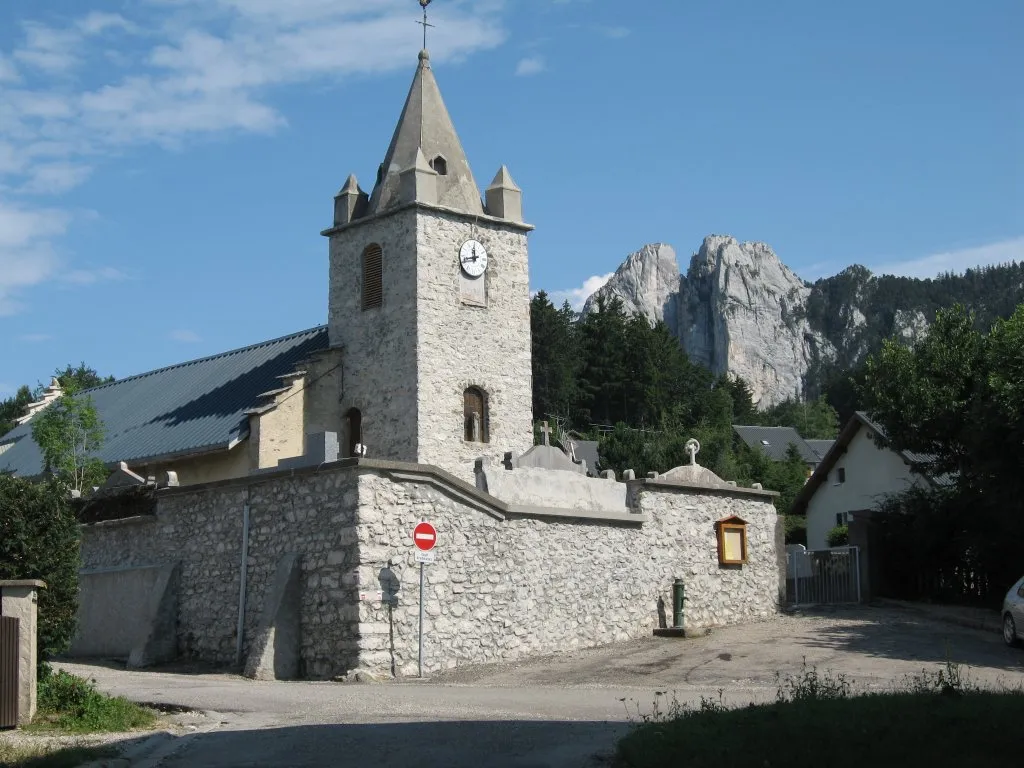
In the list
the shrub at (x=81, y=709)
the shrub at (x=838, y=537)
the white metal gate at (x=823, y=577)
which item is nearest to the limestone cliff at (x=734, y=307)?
the shrub at (x=838, y=537)

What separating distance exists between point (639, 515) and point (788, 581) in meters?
7.27

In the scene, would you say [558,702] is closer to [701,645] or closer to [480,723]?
[480,723]

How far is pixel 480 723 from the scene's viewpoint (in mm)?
13078

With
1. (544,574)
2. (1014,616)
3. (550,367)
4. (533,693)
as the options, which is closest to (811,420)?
(550,367)

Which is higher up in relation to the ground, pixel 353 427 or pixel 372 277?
pixel 372 277

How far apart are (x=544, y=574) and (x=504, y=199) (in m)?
16.9

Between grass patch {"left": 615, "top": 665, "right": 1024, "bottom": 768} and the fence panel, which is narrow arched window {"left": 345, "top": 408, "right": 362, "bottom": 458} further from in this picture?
grass patch {"left": 615, "top": 665, "right": 1024, "bottom": 768}

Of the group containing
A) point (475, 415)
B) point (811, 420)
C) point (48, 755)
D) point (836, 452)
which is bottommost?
point (48, 755)

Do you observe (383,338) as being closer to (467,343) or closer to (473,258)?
(467,343)

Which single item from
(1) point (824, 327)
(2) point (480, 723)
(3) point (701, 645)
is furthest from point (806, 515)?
(1) point (824, 327)

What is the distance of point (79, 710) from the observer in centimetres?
1370

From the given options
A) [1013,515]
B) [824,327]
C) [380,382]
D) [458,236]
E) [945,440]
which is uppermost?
[824,327]

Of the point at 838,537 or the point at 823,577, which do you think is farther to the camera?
the point at 838,537

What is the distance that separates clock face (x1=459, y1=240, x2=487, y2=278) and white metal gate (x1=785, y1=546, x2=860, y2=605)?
11973mm
